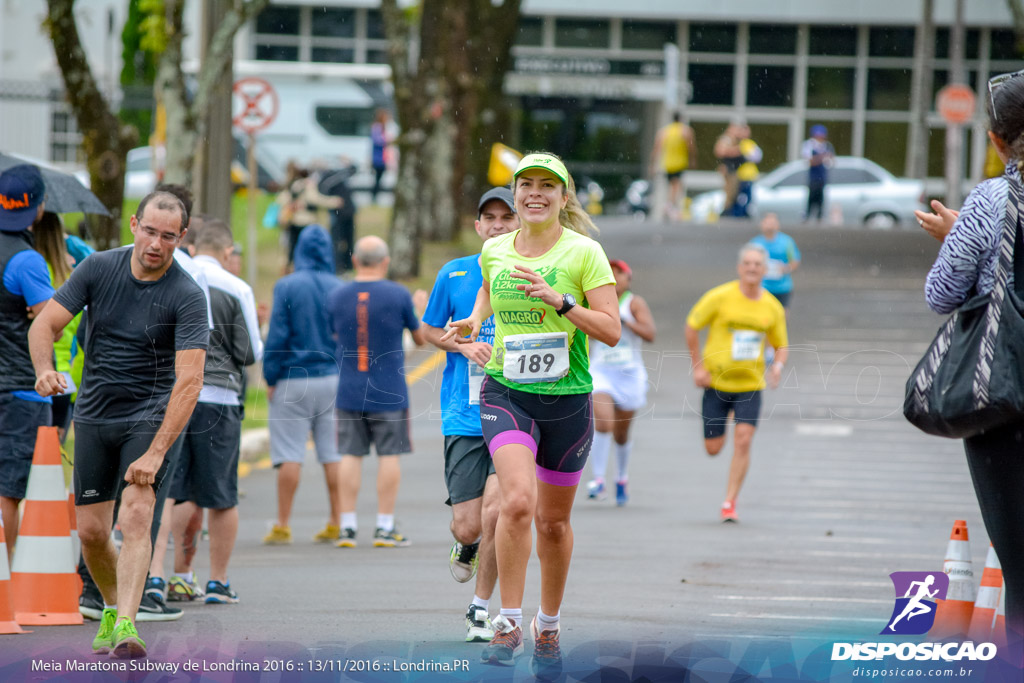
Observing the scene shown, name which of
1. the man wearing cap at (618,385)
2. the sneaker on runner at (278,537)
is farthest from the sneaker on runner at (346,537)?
the man wearing cap at (618,385)

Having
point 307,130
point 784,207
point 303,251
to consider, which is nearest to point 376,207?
point 307,130

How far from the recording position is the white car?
111 feet

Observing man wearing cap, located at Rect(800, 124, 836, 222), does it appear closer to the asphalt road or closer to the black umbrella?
the asphalt road

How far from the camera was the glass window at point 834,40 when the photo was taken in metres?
45.7

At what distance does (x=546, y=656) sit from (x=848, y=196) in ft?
99.3

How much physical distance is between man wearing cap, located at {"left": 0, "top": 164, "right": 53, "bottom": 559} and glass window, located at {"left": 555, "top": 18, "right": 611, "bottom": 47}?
132ft

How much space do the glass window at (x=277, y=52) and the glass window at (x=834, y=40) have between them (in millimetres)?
16547

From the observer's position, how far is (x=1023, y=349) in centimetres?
441

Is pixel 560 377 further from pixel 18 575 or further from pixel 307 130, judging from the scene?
pixel 307 130

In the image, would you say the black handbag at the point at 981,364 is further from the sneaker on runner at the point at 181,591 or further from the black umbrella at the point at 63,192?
the black umbrella at the point at 63,192

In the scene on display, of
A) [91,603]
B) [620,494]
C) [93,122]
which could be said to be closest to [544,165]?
[91,603]

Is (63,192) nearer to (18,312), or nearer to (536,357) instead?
(18,312)

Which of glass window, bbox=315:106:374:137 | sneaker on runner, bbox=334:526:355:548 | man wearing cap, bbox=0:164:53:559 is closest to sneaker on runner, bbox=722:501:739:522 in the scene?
sneaker on runner, bbox=334:526:355:548

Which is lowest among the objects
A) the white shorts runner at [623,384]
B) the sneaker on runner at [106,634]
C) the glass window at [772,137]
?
the white shorts runner at [623,384]
